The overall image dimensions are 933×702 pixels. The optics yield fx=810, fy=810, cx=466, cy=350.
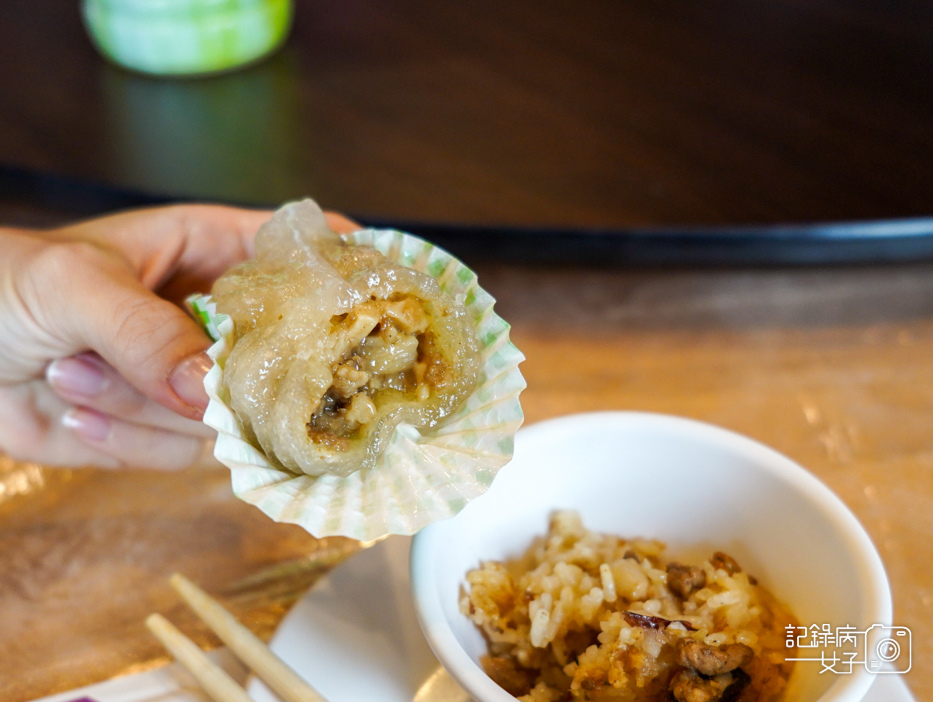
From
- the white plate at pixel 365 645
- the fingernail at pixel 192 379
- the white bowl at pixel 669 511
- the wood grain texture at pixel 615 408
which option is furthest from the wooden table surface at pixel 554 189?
the fingernail at pixel 192 379

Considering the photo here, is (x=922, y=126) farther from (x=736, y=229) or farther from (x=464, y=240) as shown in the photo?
(x=464, y=240)

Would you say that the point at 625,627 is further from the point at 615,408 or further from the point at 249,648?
the point at 615,408

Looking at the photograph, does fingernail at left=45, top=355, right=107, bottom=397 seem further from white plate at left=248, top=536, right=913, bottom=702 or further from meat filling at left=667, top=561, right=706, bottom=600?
meat filling at left=667, top=561, right=706, bottom=600

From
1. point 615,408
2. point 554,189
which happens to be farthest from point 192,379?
point 554,189

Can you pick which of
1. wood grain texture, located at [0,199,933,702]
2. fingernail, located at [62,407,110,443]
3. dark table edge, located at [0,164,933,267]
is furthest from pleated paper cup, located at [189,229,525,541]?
dark table edge, located at [0,164,933,267]

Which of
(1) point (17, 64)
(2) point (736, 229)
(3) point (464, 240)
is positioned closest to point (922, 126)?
(2) point (736, 229)

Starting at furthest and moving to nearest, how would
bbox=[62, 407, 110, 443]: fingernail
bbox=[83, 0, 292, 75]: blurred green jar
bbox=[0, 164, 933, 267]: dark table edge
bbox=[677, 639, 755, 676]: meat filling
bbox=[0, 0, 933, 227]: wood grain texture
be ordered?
bbox=[83, 0, 292, 75]: blurred green jar < bbox=[0, 0, 933, 227]: wood grain texture < bbox=[0, 164, 933, 267]: dark table edge < bbox=[62, 407, 110, 443]: fingernail < bbox=[677, 639, 755, 676]: meat filling
